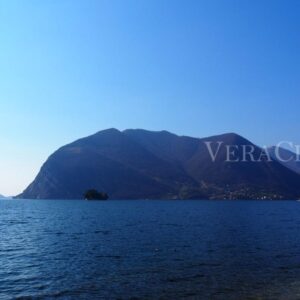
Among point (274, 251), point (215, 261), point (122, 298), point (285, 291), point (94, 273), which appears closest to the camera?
point (122, 298)

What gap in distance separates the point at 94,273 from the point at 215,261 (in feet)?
44.0

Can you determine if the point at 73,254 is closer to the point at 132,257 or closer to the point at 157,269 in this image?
the point at 132,257

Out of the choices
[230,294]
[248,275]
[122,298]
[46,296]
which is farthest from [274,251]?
[46,296]

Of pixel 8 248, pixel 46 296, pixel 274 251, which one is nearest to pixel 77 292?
pixel 46 296

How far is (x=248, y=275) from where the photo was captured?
3597 centimetres

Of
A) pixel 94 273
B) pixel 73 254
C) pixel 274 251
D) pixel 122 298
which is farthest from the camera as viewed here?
pixel 274 251

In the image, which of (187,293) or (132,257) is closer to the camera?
(187,293)

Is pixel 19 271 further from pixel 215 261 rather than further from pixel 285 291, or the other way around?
pixel 285 291

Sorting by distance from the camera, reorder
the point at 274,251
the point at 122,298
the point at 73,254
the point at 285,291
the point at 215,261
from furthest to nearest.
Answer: the point at 274,251 < the point at 73,254 < the point at 215,261 < the point at 285,291 < the point at 122,298

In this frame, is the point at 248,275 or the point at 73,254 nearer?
the point at 248,275

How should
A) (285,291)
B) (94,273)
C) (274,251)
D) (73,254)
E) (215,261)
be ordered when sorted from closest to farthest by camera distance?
(285,291)
(94,273)
(215,261)
(73,254)
(274,251)

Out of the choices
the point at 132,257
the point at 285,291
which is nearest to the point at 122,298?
the point at 285,291

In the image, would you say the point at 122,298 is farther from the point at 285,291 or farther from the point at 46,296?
the point at 285,291

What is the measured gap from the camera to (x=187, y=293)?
29.5 metres
